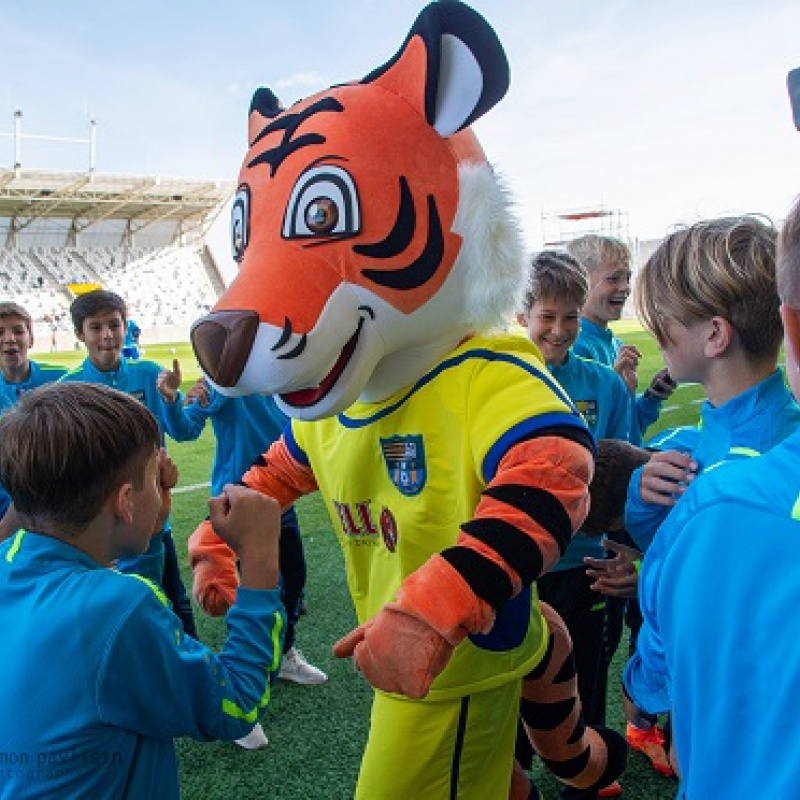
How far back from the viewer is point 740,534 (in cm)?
78

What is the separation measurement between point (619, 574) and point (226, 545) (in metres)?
0.96

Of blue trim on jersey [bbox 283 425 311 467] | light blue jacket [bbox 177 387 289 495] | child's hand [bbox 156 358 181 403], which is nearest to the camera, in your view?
blue trim on jersey [bbox 283 425 311 467]

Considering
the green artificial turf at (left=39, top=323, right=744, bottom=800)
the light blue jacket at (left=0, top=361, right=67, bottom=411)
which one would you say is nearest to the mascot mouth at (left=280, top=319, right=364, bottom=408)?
the green artificial turf at (left=39, top=323, right=744, bottom=800)

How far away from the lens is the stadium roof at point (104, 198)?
36.0 metres

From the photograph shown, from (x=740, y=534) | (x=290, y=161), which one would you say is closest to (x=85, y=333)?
(x=290, y=161)

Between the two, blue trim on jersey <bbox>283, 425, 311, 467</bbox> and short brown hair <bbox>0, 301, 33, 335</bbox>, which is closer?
blue trim on jersey <bbox>283, 425, 311, 467</bbox>

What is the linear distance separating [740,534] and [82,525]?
1.11 m

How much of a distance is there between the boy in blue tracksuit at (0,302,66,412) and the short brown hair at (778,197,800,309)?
3.83 metres

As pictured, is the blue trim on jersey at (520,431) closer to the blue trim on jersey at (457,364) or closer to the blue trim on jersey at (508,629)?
the blue trim on jersey at (457,364)

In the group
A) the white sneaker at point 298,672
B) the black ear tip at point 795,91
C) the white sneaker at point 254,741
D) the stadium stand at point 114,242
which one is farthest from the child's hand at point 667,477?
the stadium stand at point 114,242

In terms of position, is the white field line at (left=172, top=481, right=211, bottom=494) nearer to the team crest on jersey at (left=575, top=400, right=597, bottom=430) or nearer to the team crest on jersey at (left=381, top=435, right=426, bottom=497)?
the team crest on jersey at (left=575, top=400, right=597, bottom=430)

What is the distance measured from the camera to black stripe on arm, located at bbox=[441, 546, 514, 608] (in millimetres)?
1290

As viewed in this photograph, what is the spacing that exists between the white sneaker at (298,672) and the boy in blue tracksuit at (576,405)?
1052 millimetres

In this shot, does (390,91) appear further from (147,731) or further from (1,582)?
(147,731)
